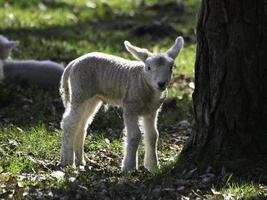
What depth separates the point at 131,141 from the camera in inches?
328

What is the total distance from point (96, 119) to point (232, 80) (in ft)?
11.2

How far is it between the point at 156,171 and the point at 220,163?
0.65 metres

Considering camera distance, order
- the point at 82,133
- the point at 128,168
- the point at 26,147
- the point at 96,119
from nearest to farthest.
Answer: the point at 128,168, the point at 82,133, the point at 26,147, the point at 96,119

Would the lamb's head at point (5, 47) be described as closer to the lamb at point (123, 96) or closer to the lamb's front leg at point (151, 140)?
the lamb at point (123, 96)

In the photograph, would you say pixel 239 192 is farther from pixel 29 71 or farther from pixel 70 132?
pixel 29 71

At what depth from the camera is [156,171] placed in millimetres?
8195

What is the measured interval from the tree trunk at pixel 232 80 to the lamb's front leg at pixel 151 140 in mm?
557

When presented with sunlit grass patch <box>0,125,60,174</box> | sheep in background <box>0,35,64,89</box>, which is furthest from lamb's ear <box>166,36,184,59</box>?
sheep in background <box>0,35,64,89</box>

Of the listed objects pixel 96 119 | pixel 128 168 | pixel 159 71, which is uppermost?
pixel 159 71

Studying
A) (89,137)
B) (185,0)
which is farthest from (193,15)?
(89,137)

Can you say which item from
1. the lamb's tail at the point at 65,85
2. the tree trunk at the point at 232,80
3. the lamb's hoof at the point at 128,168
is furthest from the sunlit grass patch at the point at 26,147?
the tree trunk at the point at 232,80

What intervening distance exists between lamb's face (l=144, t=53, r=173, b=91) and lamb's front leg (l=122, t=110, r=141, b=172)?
45 centimetres

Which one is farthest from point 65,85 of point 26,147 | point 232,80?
point 232,80

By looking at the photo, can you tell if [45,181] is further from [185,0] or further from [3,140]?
[185,0]
